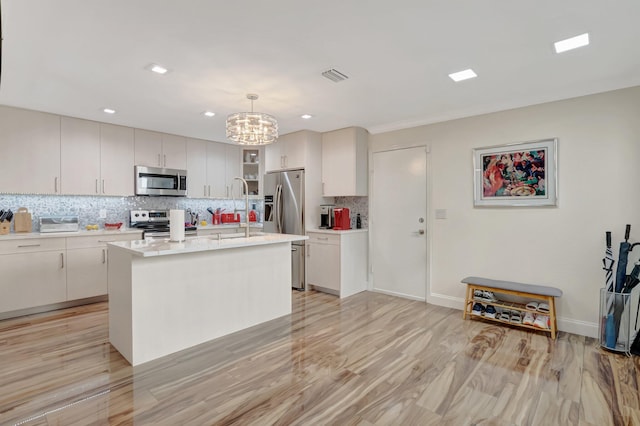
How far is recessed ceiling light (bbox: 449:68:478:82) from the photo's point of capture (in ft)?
9.57

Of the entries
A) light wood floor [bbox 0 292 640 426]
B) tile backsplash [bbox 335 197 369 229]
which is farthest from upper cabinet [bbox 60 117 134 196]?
tile backsplash [bbox 335 197 369 229]

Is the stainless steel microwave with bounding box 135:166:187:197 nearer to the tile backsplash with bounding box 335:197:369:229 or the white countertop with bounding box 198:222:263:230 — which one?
the white countertop with bounding box 198:222:263:230

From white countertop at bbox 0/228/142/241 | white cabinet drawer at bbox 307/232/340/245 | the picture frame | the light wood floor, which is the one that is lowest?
the light wood floor

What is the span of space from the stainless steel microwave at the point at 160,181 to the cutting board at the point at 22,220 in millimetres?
1255

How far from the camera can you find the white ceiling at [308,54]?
6.65 ft

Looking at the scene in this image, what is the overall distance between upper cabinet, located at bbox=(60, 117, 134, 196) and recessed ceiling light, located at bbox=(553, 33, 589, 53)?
16.8 feet

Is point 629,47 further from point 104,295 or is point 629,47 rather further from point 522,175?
point 104,295

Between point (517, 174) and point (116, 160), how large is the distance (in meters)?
5.24

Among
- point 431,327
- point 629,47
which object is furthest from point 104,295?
point 629,47

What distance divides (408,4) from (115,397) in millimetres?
3135

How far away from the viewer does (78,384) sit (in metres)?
2.33

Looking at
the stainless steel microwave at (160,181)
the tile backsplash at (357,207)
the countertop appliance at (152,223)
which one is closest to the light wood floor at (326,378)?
the countertop appliance at (152,223)

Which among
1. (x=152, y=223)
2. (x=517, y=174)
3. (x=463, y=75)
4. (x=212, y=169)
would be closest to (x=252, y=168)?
(x=212, y=169)

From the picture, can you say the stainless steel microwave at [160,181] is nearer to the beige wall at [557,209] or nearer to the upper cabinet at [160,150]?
the upper cabinet at [160,150]
